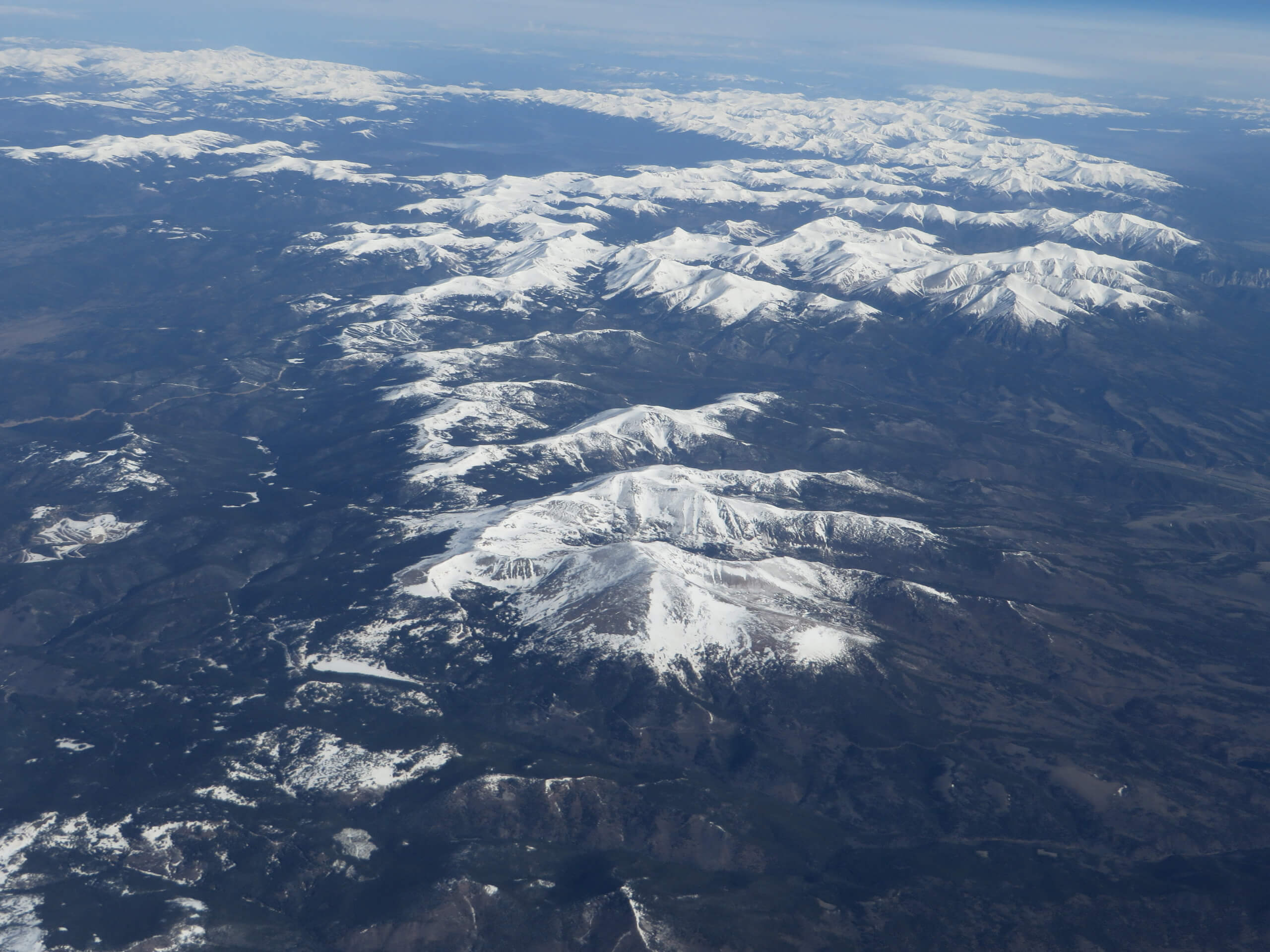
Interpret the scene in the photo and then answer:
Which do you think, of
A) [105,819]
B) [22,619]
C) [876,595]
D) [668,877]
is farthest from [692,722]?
[22,619]

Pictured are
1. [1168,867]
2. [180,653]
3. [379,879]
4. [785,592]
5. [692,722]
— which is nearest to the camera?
[379,879]

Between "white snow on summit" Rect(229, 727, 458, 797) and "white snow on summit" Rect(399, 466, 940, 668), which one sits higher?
"white snow on summit" Rect(399, 466, 940, 668)

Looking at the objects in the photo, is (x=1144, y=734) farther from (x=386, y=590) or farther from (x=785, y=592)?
(x=386, y=590)

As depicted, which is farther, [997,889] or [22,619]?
[22,619]

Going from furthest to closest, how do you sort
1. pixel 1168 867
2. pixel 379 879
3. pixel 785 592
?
1. pixel 785 592
2. pixel 1168 867
3. pixel 379 879

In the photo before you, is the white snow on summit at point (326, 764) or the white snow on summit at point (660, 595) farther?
the white snow on summit at point (660, 595)

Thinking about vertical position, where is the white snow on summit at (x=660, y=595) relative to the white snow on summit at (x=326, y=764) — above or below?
above

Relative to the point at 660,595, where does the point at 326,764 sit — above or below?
below

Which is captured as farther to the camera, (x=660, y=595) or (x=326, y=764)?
(x=660, y=595)

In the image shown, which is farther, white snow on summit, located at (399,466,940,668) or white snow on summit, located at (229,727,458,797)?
white snow on summit, located at (399,466,940,668)
